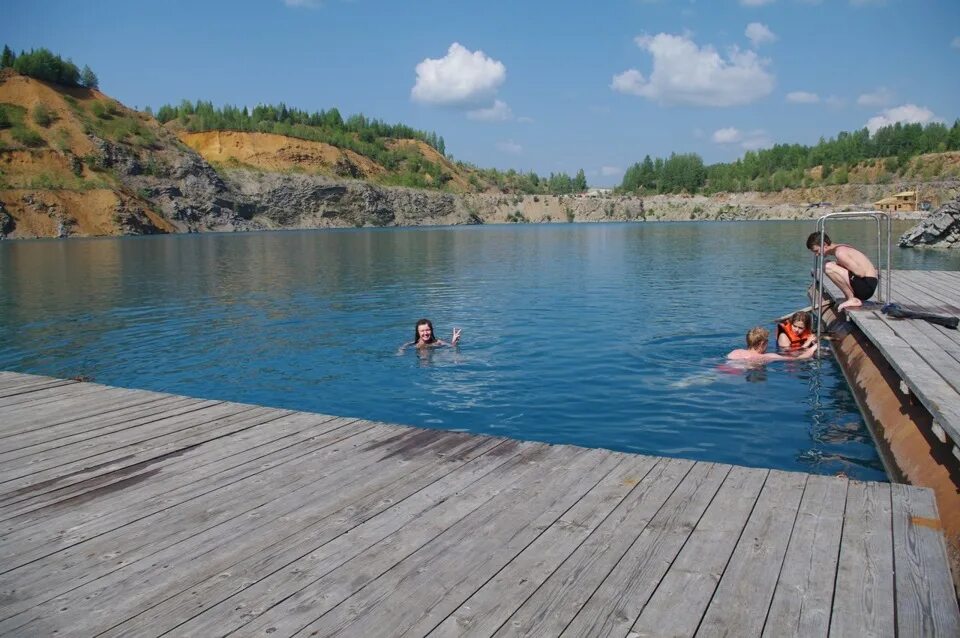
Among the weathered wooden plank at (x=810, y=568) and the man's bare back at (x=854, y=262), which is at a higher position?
the man's bare back at (x=854, y=262)

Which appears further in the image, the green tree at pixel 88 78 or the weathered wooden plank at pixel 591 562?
the green tree at pixel 88 78

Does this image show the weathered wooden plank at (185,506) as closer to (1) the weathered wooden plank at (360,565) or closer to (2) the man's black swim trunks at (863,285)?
(1) the weathered wooden plank at (360,565)

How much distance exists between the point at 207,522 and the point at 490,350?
11.3 meters

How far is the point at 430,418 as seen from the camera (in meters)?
11.0

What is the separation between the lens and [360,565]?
13.3 ft

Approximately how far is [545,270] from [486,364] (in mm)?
20477

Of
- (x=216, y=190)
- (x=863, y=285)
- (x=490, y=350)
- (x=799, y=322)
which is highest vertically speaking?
(x=216, y=190)

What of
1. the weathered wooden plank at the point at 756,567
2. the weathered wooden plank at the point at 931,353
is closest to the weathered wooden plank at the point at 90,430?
the weathered wooden plank at the point at 756,567

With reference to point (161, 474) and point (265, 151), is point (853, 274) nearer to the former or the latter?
point (161, 474)

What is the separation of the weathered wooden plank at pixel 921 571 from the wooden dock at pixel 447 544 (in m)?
0.01

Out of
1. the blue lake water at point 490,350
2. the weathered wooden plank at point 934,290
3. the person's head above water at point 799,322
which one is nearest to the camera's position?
the blue lake water at point 490,350

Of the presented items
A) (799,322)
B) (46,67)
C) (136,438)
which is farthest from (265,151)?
(136,438)

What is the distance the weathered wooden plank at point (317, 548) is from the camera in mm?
3615

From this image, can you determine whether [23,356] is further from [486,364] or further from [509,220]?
[509,220]
